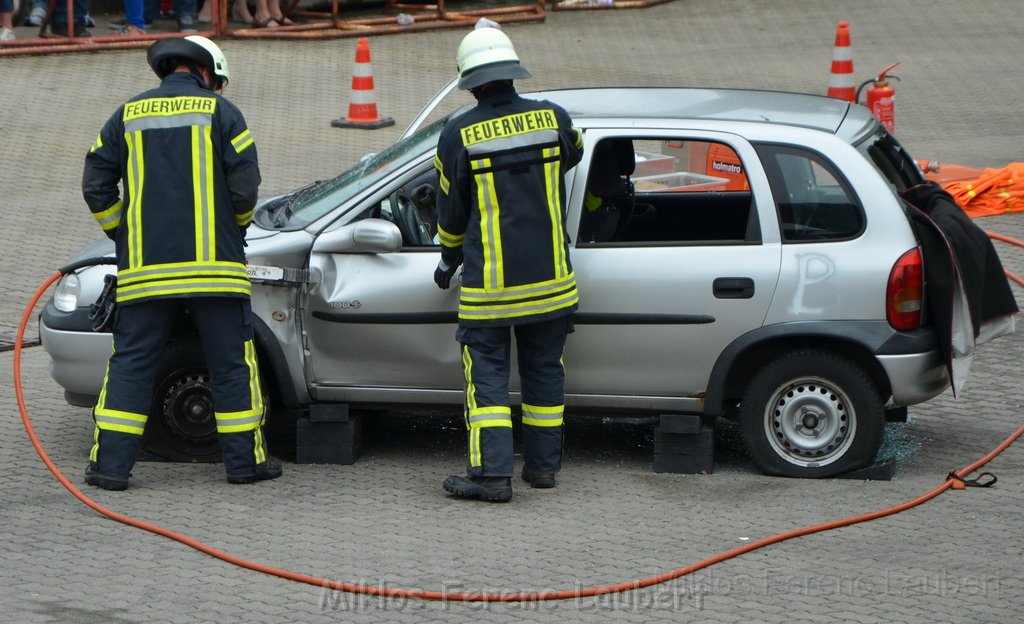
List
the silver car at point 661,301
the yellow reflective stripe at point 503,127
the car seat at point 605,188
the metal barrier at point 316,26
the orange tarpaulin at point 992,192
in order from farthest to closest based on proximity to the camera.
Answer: the metal barrier at point 316,26
the orange tarpaulin at point 992,192
the car seat at point 605,188
the silver car at point 661,301
the yellow reflective stripe at point 503,127

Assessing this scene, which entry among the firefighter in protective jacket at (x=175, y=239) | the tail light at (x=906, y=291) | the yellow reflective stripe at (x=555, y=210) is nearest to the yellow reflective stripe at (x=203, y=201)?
the firefighter in protective jacket at (x=175, y=239)

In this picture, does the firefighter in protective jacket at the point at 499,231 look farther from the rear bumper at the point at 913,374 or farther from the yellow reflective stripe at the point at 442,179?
the rear bumper at the point at 913,374

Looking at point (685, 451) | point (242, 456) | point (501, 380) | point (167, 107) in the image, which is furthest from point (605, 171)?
point (242, 456)

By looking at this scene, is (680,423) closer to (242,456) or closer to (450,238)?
A: (450,238)

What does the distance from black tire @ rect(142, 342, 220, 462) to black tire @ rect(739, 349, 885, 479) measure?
2250 mm

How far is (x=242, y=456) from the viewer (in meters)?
6.04

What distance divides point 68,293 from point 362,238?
4.45ft

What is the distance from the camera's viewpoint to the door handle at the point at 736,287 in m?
5.91

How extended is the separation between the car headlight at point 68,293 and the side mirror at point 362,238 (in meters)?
1.06

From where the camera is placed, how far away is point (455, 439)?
6809 millimetres

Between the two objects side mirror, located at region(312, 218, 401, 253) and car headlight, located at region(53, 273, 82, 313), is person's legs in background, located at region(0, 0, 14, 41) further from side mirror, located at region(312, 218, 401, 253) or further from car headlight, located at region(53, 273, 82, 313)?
side mirror, located at region(312, 218, 401, 253)

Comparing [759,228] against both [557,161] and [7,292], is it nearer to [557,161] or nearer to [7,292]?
[557,161]

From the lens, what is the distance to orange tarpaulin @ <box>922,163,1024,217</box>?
10523 millimetres

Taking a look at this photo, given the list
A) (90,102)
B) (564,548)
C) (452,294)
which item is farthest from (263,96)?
(564,548)
